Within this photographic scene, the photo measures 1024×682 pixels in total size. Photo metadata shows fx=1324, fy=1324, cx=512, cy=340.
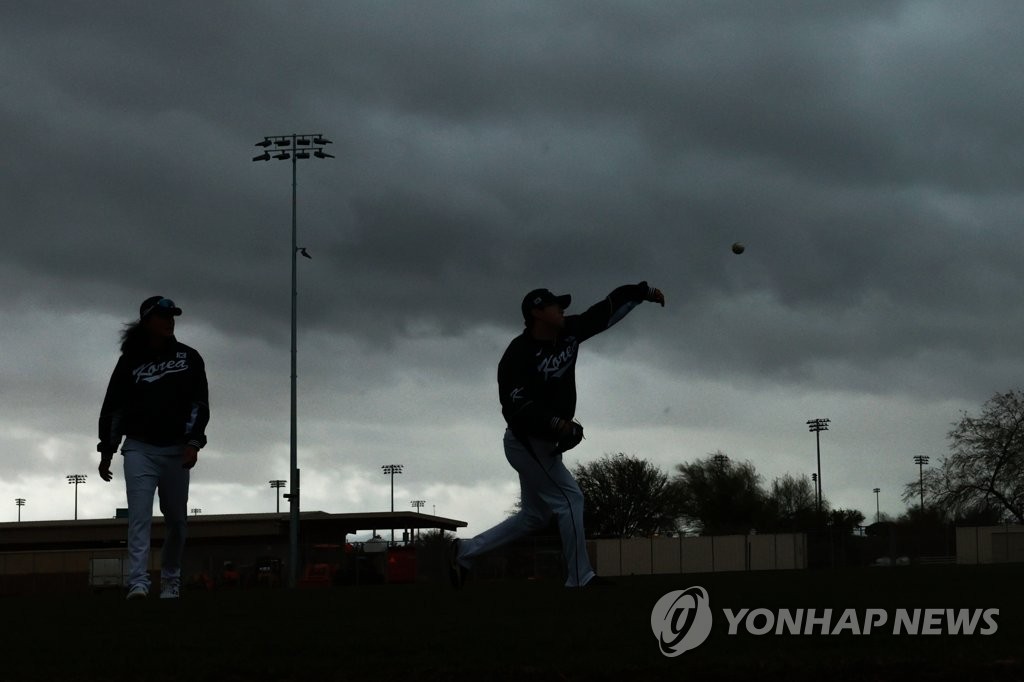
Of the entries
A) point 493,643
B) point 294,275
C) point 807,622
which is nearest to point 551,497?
point 807,622

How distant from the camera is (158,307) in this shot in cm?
933

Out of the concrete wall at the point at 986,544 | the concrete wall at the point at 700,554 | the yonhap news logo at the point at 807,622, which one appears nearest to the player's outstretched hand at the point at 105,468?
the yonhap news logo at the point at 807,622

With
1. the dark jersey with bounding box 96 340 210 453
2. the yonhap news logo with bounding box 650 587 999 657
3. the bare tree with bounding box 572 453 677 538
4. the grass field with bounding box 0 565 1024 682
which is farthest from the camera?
the bare tree with bounding box 572 453 677 538

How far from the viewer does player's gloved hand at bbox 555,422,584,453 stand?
324 inches

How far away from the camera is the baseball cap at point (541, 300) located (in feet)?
28.4

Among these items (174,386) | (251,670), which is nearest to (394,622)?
(251,670)

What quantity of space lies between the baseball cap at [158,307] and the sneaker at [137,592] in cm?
188

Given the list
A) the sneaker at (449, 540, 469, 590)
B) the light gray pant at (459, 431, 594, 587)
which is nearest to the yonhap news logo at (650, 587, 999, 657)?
the light gray pant at (459, 431, 594, 587)

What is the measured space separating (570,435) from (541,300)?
946mm

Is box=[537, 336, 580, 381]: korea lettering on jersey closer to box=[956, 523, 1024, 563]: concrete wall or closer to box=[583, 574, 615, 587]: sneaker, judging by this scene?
box=[583, 574, 615, 587]: sneaker

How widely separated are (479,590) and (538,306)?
1.91 metres

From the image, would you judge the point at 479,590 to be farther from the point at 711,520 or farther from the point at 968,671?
the point at 711,520

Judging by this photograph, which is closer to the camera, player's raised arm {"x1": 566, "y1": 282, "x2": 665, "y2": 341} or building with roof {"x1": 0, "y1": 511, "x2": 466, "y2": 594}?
player's raised arm {"x1": 566, "y1": 282, "x2": 665, "y2": 341}

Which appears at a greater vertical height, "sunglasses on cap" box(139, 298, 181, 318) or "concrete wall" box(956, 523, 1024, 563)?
"sunglasses on cap" box(139, 298, 181, 318)
